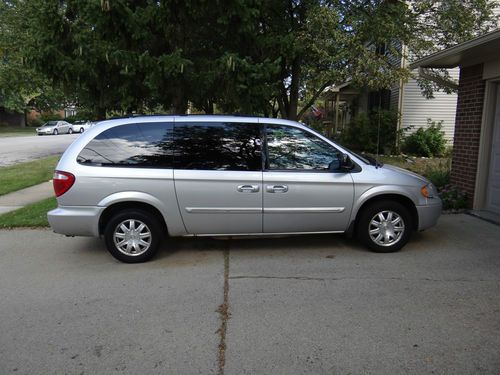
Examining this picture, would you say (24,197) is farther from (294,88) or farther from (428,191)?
(428,191)

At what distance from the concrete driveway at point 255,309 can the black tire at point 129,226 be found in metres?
0.13

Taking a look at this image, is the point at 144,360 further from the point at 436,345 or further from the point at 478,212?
the point at 478,212

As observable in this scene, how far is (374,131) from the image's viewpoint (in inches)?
644

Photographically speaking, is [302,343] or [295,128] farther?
[295,128]

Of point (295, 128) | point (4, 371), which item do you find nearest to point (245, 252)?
point (295, 128)

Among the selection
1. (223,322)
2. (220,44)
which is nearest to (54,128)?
(220,44)

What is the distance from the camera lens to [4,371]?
310 cm

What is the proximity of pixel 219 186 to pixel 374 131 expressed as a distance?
12368mm

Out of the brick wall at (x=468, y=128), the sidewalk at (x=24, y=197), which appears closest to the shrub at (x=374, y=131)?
the brick wall at (x=468, y=128)

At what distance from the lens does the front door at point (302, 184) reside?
532 centimetres

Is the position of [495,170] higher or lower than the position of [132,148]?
lower

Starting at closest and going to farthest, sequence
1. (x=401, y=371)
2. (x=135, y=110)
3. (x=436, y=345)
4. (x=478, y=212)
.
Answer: (x=401, y=371) < (x=436, y=345) < (x=478, y=212) < (x=135, y=110)

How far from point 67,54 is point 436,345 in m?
7.35

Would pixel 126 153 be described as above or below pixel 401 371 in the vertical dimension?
above
